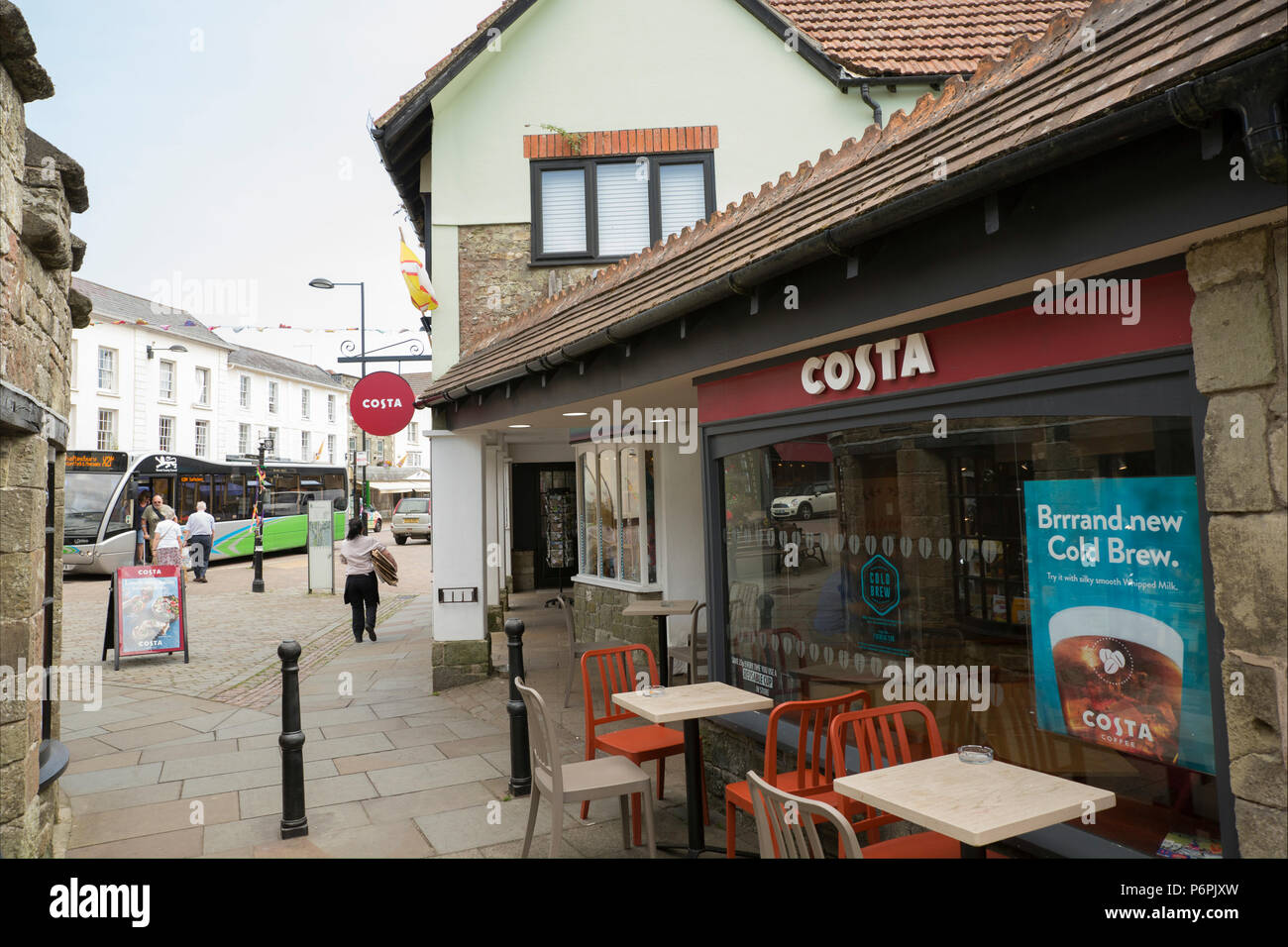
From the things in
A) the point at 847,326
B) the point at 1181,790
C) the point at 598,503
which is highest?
the point at 847,326

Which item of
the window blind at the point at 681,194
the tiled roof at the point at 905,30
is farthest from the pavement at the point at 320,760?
the tiled roof at the point at 905,30

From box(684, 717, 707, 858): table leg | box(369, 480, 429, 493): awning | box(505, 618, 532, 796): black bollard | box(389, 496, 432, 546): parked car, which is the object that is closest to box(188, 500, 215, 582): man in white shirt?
box(389, 496, 432, 546): parked car

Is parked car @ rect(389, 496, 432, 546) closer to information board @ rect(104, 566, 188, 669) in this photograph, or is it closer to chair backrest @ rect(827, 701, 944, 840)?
information board @ rect(104, 566, 188, 669)

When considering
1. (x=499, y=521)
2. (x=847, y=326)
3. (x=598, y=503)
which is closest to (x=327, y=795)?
(x=847, y=326)

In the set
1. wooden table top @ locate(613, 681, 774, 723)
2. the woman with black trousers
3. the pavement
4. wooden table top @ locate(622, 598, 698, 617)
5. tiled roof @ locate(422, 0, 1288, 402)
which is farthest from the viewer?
the woman with black trousers

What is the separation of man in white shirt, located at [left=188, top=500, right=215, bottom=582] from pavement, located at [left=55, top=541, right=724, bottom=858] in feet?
25.4

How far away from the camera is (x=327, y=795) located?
5.69 metres

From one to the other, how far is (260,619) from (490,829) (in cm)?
1080

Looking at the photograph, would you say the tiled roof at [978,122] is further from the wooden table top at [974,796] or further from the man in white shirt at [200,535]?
the man in white shirt at [200,535]

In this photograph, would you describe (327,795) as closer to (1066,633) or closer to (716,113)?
(1066,633)

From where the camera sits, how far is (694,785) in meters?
4.50

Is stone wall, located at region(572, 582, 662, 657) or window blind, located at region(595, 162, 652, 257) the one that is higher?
window blind, located at region(595, 162, 652, 257)

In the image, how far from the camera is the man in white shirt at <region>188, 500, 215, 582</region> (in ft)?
64.8

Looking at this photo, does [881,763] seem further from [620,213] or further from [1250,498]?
[620,213]
